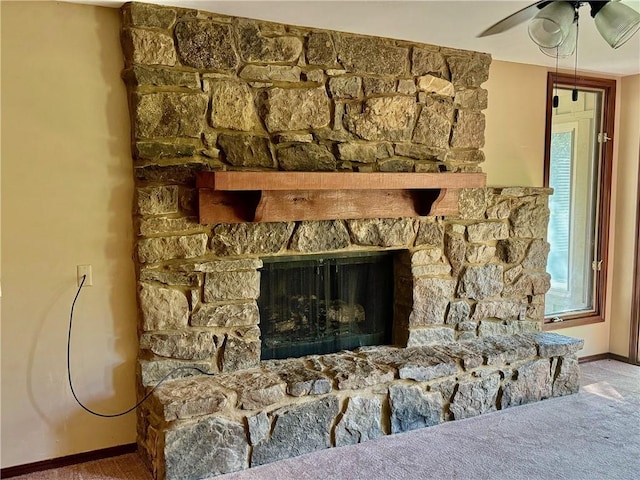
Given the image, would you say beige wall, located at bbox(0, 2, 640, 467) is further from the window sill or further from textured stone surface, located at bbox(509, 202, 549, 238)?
the window sill

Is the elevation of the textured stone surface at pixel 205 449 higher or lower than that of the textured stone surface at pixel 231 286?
lower

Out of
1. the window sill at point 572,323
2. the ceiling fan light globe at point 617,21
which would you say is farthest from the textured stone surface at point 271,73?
the window sill at point 572,323

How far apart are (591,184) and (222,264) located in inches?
125

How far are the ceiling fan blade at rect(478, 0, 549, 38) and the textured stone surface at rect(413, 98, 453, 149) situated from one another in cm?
54

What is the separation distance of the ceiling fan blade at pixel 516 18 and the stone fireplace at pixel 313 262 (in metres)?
0.50

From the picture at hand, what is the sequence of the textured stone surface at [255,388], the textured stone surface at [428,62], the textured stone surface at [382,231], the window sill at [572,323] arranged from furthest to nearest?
the window sill at [572,323] < the textured stone surface at [428,62] < the textured stone surface at [382,231] < the textured stone surface at [255,388]

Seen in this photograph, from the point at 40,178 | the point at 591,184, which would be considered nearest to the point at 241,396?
the point at 40,178

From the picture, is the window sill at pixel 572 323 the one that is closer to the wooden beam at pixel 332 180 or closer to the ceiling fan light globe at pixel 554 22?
the wooden beam at pixel 332 180

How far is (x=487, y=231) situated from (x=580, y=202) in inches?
50.4

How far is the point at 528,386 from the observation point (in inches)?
139

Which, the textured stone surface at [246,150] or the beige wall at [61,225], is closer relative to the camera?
the beige wall at [61,225]

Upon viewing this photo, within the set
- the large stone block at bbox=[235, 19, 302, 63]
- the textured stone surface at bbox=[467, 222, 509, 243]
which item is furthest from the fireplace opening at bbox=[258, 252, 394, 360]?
the large stone block at bbox=[235, 19, 302, 63]

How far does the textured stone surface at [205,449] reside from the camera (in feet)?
8.18

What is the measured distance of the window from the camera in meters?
4.31
